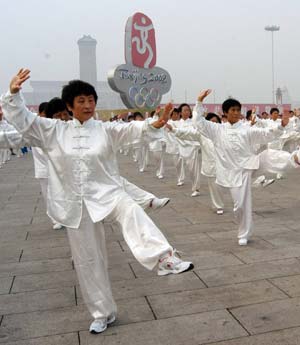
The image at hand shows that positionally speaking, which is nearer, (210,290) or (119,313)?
(119,313)

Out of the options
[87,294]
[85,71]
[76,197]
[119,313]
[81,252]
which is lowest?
[119,313]

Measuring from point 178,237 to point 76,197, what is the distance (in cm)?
281

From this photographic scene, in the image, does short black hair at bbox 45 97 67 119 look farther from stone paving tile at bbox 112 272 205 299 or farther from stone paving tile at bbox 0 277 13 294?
stone paving tile at bbox 112 272 205 299

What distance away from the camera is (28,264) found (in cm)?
498

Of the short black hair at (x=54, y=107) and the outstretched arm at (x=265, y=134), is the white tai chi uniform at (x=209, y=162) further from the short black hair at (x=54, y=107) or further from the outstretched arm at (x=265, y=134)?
the short black hair at (x=54, y=107)

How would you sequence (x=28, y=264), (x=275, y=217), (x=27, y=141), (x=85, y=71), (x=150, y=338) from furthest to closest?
(x=85, y=71) → (x=275, y=217) → (x=28, y=264) → (x=27, y=141) → (x=150, y=338)

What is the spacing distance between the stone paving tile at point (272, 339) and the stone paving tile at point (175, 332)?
0.07 metres

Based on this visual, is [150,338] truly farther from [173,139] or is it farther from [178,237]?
[173,139]

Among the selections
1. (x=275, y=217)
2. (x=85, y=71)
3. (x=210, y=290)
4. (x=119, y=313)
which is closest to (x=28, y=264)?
(x=119, y=313)

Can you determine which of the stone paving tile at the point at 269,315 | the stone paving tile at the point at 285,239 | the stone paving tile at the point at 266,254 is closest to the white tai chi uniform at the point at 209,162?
the stone paving tile at the point at 285,239

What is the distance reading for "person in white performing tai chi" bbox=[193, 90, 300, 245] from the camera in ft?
17.9

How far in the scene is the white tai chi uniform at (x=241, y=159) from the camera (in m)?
5.46

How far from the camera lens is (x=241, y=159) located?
18.2ft

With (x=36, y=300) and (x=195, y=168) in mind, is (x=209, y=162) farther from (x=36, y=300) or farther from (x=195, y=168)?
(x=36, y=300)
